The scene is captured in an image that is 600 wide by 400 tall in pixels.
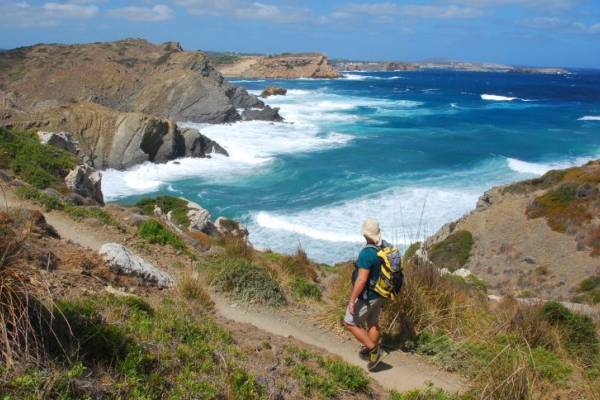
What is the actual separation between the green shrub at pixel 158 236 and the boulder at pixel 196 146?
112ft

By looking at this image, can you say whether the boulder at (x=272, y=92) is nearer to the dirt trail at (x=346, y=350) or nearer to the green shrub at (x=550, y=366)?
the dirt trail at (x=346, y=350)

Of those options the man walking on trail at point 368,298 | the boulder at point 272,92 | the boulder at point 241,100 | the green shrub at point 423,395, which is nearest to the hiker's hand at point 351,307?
the man walking on trail at point 368,298

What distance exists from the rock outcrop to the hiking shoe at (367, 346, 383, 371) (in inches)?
1434

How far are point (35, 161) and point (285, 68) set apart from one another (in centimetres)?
16236

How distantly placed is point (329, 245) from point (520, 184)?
569 inches

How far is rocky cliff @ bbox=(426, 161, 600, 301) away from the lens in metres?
23.1

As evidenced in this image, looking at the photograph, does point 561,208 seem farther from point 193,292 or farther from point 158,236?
point 193,292

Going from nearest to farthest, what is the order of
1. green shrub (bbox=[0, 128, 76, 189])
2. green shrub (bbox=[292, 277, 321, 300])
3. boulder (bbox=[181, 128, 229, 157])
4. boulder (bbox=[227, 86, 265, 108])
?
green shrub (bbox=[292, 277, 321, 300]) → green shrub (bbox=[0, 128, 76, 189]) → boulder (bbox=[181, 128, 229, 157]) → boulder (bbox=[227, 86, 265, 108])

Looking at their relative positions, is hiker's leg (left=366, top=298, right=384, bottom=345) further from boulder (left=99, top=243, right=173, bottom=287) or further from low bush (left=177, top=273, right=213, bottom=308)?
boulder (left=99, top=243, right=173, bottom=287)

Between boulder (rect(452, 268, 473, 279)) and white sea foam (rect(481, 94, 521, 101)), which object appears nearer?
boulder (rect(452, 268, 473, 279))

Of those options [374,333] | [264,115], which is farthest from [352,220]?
[264,115]

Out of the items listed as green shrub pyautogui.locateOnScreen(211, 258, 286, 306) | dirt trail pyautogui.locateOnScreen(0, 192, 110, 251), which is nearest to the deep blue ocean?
green shrub pyautogui.locateOnScreen(211, 258, 286, 306)

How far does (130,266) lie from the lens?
26.3ft

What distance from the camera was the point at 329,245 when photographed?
82.2 feet
